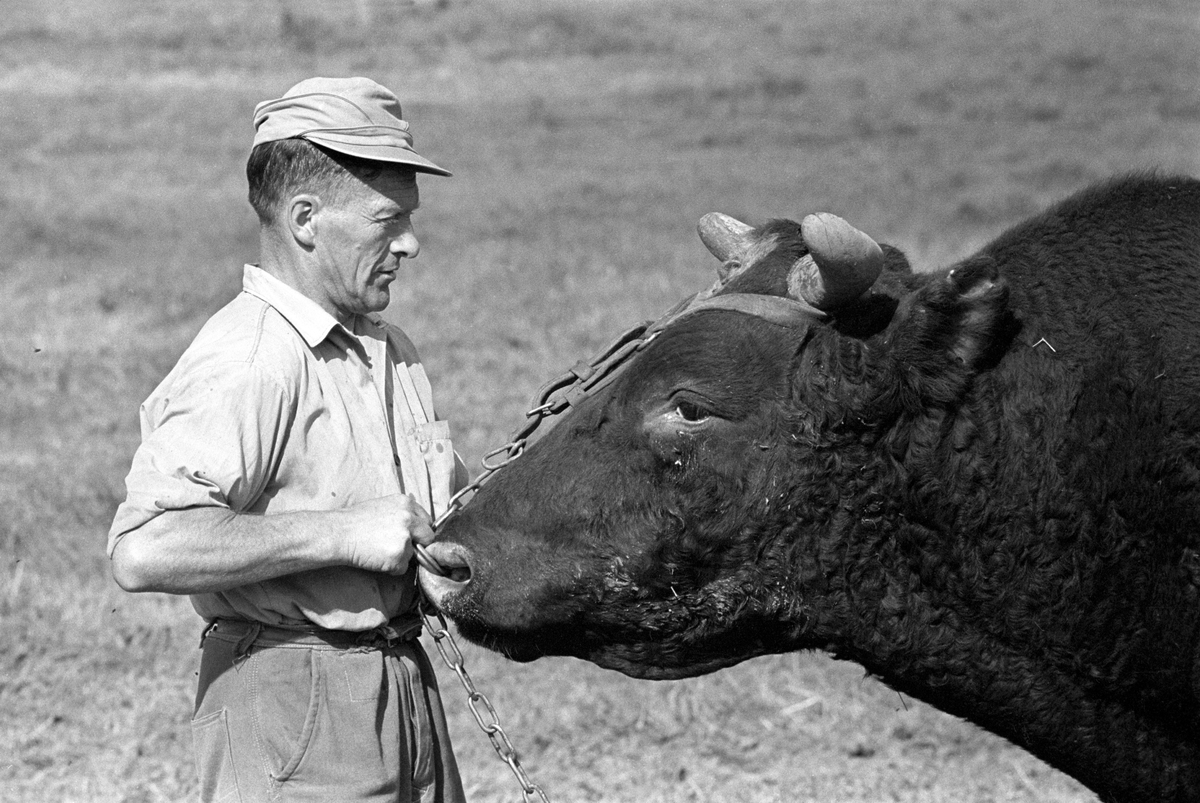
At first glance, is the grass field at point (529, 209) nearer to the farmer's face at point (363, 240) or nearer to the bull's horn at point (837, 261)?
the bull's horn at point (837, 261)

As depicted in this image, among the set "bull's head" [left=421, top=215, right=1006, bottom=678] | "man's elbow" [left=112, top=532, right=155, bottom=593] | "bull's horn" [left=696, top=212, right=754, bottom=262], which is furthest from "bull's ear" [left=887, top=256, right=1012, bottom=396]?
"man's elbow" [left=112, top=532, right=155, bottom=593]

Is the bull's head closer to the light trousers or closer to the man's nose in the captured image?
the light trousers

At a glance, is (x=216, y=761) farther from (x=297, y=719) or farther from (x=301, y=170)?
(x=301, y=170)

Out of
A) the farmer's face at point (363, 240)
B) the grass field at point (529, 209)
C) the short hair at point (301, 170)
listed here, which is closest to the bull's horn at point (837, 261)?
the farmer's face at point (363, 240)

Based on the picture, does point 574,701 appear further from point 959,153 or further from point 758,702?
point 959,153

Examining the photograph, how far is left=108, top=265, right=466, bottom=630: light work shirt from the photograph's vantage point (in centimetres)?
336

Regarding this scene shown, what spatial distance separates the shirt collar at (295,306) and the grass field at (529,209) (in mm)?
2784

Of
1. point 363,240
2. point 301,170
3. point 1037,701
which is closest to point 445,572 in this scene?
point 363,240

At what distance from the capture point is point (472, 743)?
6.30 metres

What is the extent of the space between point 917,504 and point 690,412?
0.58m

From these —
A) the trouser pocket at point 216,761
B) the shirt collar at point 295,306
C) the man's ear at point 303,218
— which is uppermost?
the man's ear at point 303,218

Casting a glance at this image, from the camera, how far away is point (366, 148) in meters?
3.56

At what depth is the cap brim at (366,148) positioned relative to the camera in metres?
3.54

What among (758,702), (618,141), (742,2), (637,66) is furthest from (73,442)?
(742,2)
